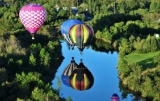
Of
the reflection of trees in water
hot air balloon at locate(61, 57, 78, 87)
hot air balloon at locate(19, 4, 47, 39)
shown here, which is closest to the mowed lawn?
hot air balloon at locate(61, 57, 78, 87)

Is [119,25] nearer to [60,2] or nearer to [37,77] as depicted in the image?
[37,77]

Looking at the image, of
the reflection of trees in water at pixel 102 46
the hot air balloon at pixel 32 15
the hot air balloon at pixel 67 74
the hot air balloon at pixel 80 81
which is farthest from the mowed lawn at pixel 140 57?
the hot air balloon at pixel 32 15

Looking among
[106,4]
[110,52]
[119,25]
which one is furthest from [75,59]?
[106,4]

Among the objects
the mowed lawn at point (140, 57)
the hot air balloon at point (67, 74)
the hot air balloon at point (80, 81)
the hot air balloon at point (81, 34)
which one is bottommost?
the mowed lawn at point (140, 57)

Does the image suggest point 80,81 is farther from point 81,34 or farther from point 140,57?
point 140,57

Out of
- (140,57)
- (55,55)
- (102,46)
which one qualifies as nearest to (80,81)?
(55,55)

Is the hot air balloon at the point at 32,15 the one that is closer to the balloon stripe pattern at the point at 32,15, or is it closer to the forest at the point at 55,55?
the balloon stripe pattern at the point at 32,15
